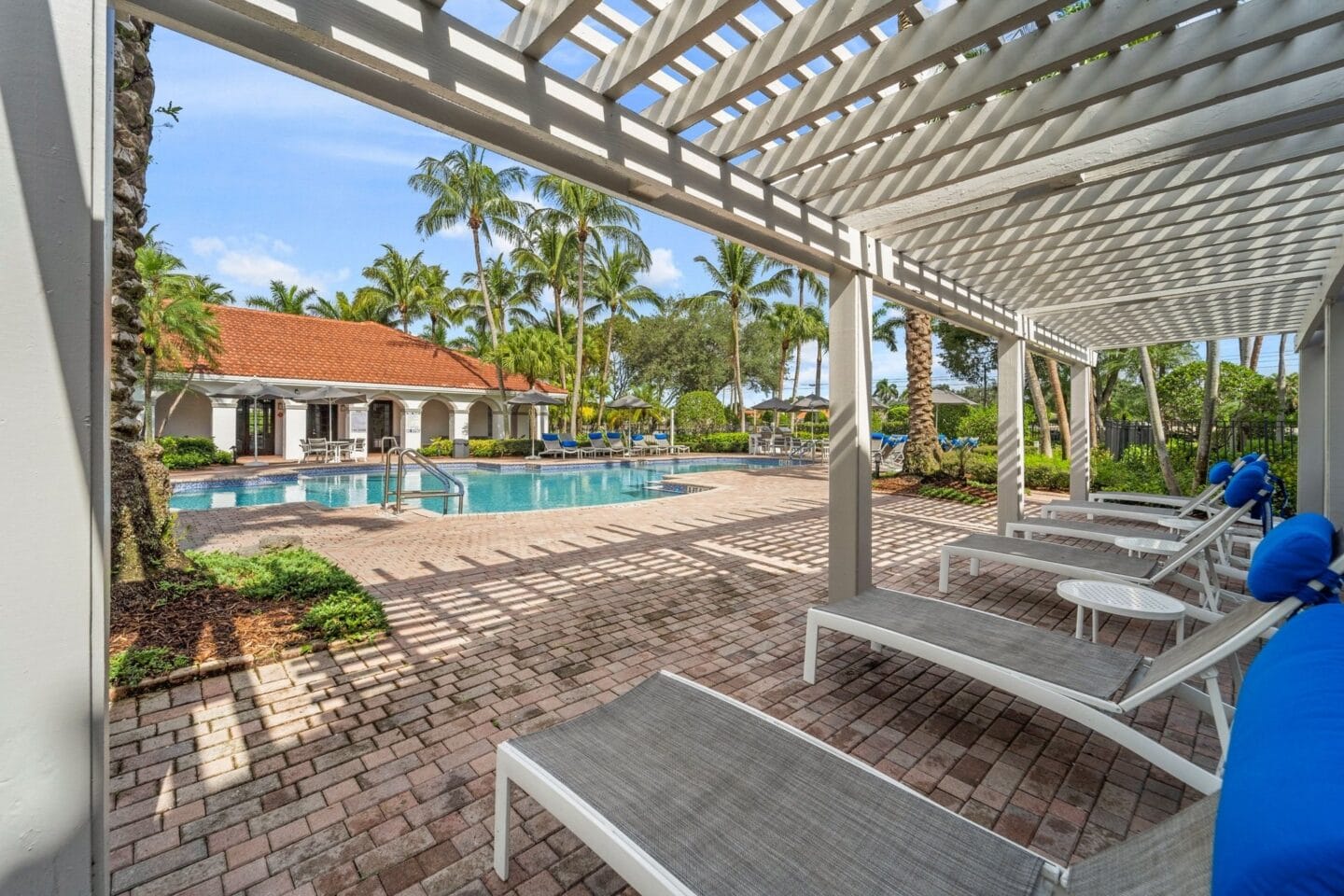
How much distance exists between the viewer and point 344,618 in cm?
416

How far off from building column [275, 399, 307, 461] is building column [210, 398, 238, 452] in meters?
1.48

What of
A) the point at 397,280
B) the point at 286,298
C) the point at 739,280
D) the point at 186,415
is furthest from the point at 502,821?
the point at 286,298

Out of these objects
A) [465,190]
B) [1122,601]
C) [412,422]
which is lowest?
[1122,601]

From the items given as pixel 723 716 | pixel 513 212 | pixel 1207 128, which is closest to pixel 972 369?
pixel 513 212

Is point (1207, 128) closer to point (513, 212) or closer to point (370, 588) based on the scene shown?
point (370, 588)

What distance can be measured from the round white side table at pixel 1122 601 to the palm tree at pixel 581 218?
20698 millimetres

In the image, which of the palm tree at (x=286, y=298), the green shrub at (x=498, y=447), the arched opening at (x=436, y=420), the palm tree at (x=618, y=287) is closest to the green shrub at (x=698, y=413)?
the palm tree at (x=618, y=287)

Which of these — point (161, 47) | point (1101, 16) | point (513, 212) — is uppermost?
point (513, 212)

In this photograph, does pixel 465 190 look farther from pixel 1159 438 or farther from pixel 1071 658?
pixel 1071 658

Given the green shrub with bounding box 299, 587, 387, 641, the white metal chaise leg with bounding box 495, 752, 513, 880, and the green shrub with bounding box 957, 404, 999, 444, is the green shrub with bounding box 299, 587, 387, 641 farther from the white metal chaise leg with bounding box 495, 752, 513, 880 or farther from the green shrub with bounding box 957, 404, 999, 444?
the green shrub with bounding box 957, 404, 999, 444

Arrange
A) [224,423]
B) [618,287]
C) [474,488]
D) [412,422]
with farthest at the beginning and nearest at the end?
1. [618,287]
2. [412,422]
3. [224,423]
4. [474,488]

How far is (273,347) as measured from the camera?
20734mm

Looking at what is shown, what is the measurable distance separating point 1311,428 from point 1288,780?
9453 millimetres

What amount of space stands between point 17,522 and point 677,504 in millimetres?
10046
